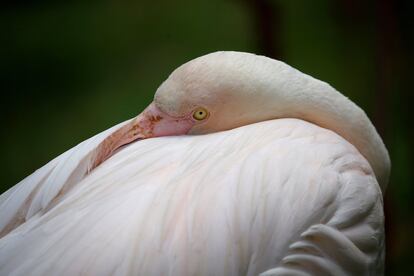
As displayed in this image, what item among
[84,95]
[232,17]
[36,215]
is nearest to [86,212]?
[36,215]

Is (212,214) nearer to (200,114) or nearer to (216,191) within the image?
(216,191)

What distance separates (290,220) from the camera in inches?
39.7

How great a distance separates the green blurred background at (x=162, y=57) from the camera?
1977mm

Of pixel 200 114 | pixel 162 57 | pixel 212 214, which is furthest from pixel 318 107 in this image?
pixel 162 57

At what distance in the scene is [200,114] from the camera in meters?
1.18

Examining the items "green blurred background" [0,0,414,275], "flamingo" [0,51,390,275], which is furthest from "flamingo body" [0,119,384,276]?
"green blurred background" [0,0,414,275]

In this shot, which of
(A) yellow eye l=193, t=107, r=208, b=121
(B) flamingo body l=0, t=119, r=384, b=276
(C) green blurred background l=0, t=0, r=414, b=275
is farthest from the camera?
(C) green blurred background l=0, t=0, r=414, b=275

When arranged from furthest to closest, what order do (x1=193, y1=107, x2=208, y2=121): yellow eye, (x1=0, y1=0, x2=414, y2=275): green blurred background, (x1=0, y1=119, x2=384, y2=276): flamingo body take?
(x1=0, y1=0, x2=414, y2=275): green blurred background → (x1=193, y1=107, x2=208, y2=121): yellow eye → (x1=0, y1=119, x2=384, y2=276): flamingo body

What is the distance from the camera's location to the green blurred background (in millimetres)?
1977

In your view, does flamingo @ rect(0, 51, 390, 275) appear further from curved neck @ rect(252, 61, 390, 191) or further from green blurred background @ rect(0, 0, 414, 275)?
green blurred background @ rect(0, 0, 414, 275)

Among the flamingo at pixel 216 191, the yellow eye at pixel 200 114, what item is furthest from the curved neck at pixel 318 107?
the yellow eye at pixel 200 114

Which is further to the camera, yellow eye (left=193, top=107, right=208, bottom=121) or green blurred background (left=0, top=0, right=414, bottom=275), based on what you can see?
green blurred background (left=0, top=0, right=414, bottom=275)

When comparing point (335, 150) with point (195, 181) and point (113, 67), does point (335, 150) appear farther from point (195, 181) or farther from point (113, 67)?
point (113, 67)

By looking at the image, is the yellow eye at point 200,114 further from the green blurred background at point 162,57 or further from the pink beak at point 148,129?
the green blurred background at point 162,57
